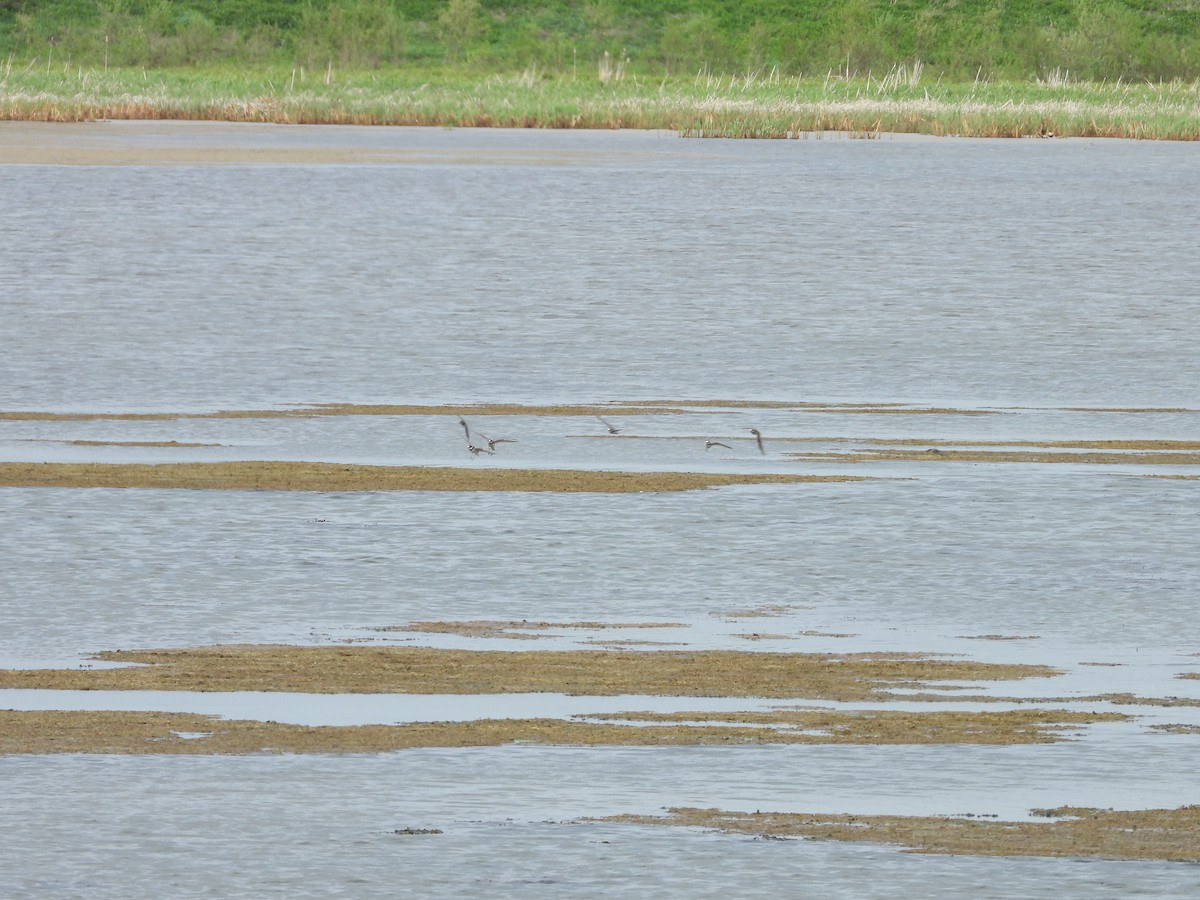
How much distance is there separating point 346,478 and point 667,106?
46.1 m

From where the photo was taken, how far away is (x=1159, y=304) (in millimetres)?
23703

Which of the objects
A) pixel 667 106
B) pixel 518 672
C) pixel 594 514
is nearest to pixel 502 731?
pixel 518 672

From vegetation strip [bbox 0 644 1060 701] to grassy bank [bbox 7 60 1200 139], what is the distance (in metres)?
43.8

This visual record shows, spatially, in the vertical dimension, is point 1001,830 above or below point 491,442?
above

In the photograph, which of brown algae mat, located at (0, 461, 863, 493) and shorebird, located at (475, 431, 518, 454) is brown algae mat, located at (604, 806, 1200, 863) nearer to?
brown algae mat, located at (0, 461, 863, 493)

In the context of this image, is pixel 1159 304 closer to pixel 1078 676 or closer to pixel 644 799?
pixel 1078 676

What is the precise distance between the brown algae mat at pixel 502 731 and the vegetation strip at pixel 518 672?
0.38 metres

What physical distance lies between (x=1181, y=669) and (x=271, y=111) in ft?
165

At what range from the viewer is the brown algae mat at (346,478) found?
1269 cm

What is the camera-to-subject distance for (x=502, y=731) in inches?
293

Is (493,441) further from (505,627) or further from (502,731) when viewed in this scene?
(502,731)

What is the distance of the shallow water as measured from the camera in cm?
638

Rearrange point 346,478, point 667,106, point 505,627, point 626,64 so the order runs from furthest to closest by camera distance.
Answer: point 626,64
point 667,106
point 346,478
point 505,627

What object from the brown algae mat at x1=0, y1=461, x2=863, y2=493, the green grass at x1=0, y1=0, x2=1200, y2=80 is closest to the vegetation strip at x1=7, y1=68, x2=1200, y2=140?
the green grass at x1=0, y1=0, x2=1200, y2=80
